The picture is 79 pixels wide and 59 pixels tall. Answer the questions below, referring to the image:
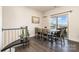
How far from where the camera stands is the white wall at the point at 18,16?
13.4 feet

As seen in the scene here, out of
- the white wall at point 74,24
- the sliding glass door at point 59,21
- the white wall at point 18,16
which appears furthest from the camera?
the sliding glass door at point 59,21

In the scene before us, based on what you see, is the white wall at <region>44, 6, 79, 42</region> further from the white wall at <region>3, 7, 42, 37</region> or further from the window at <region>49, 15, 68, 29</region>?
the white wall at <region>3, 7, 42, 37</region>

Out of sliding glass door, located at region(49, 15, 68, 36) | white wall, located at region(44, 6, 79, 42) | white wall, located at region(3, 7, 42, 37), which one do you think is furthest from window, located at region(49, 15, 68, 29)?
white wall, located at region(3, 7, 42, 37)

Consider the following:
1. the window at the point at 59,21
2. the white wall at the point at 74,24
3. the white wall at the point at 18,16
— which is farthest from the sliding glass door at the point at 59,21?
the white wall at the point at 18,16

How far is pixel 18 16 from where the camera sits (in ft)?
16.8

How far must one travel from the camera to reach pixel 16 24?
493 centimetres

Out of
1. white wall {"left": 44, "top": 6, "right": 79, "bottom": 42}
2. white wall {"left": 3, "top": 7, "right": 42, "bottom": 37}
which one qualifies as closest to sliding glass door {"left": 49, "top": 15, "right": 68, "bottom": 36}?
white wall {"left": 44, "top": 6, "right": 79, "bottom": 42}

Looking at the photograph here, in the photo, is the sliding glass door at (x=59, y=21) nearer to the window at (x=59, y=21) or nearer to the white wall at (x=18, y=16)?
the window at (x=59, y=21)

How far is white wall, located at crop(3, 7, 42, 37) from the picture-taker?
13.4ft

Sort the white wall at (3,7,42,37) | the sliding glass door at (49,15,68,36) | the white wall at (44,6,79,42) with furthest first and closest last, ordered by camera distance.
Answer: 1. the sliding glass door at (49,15,68,36)
2. the white wall at (44,6,79,42)
3. the white wall at (3,7,42,37)

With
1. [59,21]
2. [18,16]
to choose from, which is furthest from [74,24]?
[18,16]

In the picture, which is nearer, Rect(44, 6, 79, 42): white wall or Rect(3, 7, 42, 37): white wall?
A: Rect(3, 7, 42, 37): white wall

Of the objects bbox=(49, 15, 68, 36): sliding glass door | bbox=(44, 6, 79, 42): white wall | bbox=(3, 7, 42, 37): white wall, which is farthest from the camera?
bbox=(49, 15, 68, 36): sliding glass door
